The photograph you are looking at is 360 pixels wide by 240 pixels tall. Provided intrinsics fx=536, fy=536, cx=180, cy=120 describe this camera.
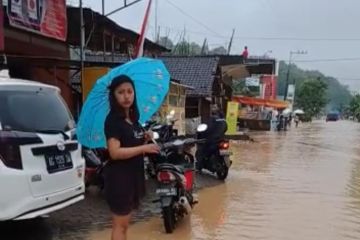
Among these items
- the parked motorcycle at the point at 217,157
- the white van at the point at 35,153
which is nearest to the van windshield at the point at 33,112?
the white van at the point at 35,153

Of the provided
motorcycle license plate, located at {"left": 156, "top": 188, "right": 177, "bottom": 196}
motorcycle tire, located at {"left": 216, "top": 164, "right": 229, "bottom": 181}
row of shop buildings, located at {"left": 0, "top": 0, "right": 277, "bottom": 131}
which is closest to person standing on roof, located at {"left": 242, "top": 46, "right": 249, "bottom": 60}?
row of shop buildings, located at {"left": 0, "top": 0, "right": 277, "bottom": 131}

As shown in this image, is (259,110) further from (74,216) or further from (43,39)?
(74,216)

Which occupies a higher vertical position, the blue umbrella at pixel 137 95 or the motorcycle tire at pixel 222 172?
the blue umbrella at pixel 137 95

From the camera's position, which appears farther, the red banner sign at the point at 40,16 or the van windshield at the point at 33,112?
the red banner sign at the point at 40,16

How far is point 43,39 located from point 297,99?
252 feet

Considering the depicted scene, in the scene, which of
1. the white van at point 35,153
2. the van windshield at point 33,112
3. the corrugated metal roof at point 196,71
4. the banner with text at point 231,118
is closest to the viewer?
the white van at point 35,153

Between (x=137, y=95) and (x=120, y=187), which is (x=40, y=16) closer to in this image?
(x=137, y=95)

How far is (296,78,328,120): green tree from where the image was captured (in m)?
82.9

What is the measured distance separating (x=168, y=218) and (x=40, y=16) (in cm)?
649

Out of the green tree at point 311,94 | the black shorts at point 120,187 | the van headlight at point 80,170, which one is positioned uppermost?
the black shorts at point 120,187

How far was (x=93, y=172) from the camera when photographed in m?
8.34

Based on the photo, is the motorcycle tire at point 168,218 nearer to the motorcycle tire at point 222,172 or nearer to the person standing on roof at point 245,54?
the motorcycle tire at point 222,172

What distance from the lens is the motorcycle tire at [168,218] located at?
21.8 ft

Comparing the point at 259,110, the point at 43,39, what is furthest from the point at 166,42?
the point at 43,39
